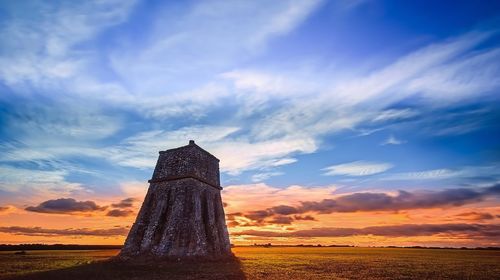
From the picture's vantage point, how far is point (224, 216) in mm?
37812

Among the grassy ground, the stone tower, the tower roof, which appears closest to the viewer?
the grassy ground

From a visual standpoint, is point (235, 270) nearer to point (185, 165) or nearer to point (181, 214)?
point (181, 214)

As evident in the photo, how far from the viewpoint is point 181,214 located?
101 ft

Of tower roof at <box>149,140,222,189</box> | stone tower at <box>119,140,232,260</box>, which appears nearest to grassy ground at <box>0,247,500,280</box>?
stone tower at <box>119,140,232,260</box>

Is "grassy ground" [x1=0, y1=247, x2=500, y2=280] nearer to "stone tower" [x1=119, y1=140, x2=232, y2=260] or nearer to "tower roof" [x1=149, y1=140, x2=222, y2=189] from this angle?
"stone tower" [x1=119, y1=140, x2=232, y2=260]

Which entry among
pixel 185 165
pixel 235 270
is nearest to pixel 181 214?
pixel 185 165

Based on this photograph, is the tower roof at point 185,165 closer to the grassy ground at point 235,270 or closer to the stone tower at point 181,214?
the stone tower at point 181,214

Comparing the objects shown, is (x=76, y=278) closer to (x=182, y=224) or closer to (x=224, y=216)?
(x=182, y=224)

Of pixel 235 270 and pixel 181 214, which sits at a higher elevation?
pixel 181 214

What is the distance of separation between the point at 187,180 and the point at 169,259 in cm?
827

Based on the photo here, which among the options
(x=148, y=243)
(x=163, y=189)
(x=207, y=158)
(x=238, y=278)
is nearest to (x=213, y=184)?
(x=207, y=158)

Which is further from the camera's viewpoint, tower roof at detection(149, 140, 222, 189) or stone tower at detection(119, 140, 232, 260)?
tower roof at detection(149, 140, 222, 189)

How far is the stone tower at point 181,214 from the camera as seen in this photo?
1156 inches

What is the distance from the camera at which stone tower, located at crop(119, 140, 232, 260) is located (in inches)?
1156
